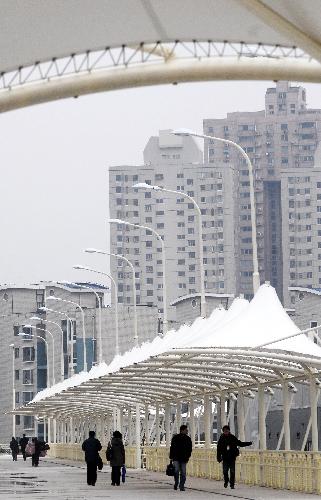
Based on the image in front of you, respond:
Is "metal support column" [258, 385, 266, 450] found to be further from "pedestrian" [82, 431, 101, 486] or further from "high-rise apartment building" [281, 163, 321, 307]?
"high-rise apartment building" [281, 163, 321, 307]

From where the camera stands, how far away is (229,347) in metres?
35.1

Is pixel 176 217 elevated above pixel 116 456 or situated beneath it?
elevated above

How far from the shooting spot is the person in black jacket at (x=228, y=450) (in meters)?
40.8

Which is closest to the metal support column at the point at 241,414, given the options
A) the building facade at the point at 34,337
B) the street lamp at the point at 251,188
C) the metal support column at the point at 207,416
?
the metal support column at the point at 207,416

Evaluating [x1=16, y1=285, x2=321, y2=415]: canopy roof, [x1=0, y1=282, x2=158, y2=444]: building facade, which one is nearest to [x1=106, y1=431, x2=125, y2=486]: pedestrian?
[x1=16, y1=285, x2=321, y2=415]: canopy roof

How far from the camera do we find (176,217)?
184625 millimetres

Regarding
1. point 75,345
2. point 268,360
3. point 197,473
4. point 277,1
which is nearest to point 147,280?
point 75,345

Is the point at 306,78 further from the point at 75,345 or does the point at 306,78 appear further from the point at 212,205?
the point at 212,205

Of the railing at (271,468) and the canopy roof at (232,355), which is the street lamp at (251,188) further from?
the railing at (271,468)

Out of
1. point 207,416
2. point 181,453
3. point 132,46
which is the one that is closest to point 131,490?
point 181,453

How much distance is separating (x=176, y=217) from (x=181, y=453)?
143355 millimetres

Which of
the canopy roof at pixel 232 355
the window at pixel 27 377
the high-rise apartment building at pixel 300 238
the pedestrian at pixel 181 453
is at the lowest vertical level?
the pedestrian at pixel 181 453

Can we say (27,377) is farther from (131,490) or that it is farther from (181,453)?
(181,453)

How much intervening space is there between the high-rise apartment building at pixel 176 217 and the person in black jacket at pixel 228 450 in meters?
132
